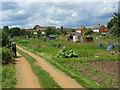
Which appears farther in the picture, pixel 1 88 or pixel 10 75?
pixel 10 75

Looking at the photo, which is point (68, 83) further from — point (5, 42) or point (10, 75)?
point (5, 42)

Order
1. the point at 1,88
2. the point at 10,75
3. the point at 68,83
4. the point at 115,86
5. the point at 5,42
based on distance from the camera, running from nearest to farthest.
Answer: the point at 1,88
the point at 115,86
the point at 68,83
the point at 10,75
the point at 5,42

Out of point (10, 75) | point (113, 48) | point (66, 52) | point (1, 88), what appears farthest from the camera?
point (113, 48)

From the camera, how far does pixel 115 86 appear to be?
19.2 ft

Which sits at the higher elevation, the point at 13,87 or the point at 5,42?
the point at 5,42

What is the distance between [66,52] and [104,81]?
24.7 ft

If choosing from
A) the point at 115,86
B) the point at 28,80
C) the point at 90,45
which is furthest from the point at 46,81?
the point at 90,45

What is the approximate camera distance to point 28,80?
6.46 metres

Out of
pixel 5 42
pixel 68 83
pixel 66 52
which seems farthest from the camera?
pixel 66 52

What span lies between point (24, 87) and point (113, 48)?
1630cm

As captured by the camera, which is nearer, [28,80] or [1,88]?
[1,88]

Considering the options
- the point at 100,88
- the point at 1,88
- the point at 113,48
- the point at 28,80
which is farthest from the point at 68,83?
the point at 113,48

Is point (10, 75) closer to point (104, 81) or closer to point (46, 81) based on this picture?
point (46, 81)

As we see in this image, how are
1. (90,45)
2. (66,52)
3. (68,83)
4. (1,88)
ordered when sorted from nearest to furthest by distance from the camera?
(1,88) → (68,83) → (66,52) → (90,45)
